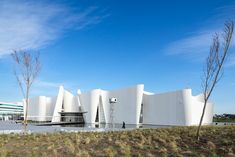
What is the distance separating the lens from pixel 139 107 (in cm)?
4397

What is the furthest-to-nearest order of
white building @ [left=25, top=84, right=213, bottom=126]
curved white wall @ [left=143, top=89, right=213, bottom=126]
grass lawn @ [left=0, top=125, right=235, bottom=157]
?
1. white building @ [left=25, top=84, right=213, bottom=126]
2. curved white wall @ [left=143, top=89, right=213, bottom=126]
3. grass lawn @ [left=0, top=125, right=235, bottom=157]

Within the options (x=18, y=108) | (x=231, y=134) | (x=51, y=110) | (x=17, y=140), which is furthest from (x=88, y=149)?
(x=18, y=108)

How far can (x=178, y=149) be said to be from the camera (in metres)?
11.0

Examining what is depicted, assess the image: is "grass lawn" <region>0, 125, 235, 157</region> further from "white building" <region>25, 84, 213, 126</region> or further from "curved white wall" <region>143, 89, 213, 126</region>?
"curved white wall" <region>143, 89, 213, 126</region>

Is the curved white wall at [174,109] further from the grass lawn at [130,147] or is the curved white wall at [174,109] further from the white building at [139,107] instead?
the grass lawn at [130,147]

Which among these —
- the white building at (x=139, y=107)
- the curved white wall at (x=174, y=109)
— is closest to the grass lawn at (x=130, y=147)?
the white building at (x=139, y=107)

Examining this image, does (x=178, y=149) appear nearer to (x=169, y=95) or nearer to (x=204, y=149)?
(x=204, y=149)

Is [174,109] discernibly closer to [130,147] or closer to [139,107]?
[139,107]

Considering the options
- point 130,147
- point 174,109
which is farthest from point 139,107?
point 130,147

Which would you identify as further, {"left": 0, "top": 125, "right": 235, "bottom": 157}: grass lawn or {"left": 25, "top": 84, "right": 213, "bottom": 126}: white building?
{"left": 25, "top": 84, "right": 213, "bottom": 126}: white building

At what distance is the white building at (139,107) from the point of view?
127 ft

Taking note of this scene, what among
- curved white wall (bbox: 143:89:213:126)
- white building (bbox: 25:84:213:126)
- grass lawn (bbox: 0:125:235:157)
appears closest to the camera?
grass lawn (bbox: 0:125:235:157)

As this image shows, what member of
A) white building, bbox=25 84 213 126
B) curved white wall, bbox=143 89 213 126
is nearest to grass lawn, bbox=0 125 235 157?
white building, bbox=25 84 213 126

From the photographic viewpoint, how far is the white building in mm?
38562
